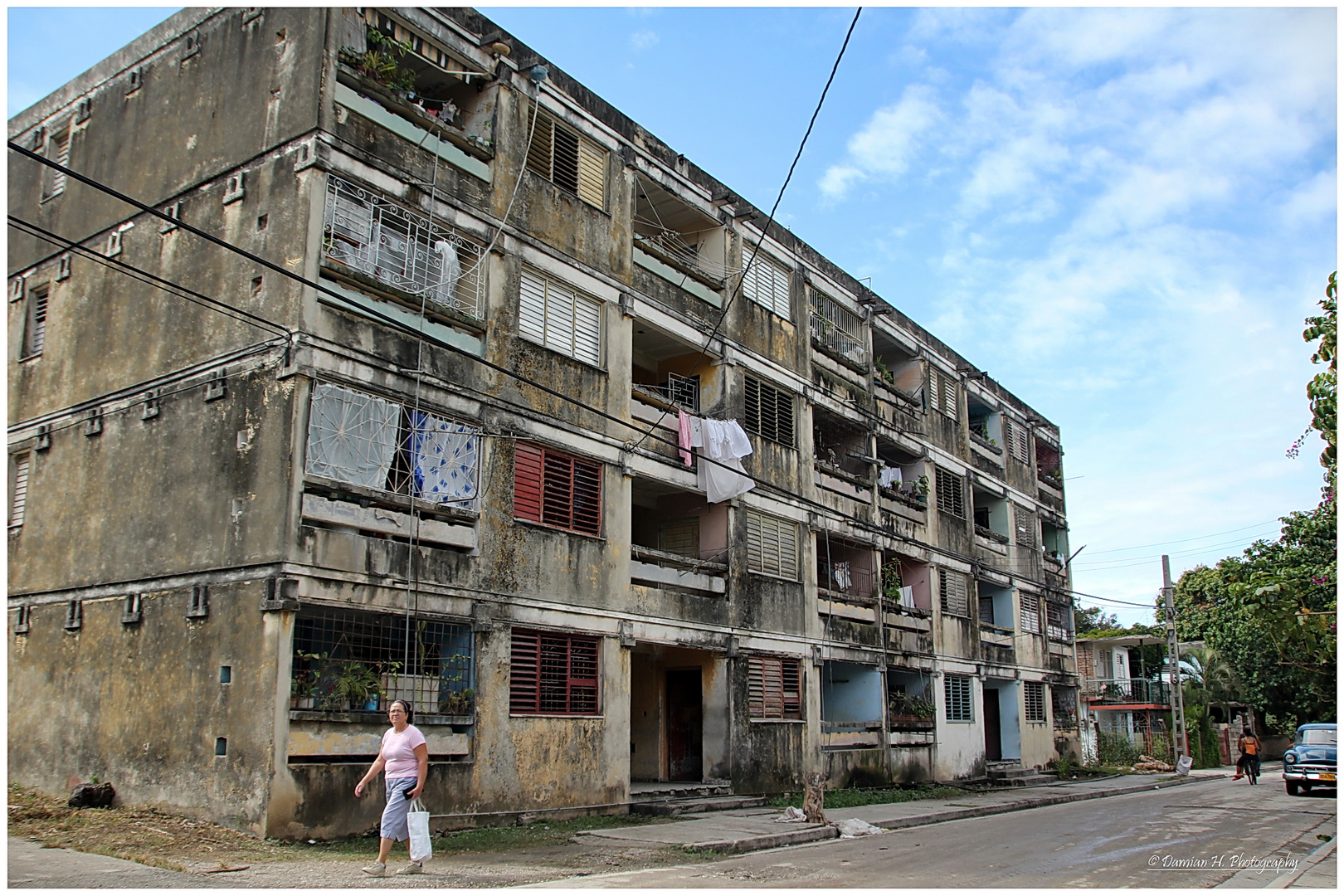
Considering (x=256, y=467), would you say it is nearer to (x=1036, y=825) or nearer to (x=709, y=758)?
(x=709, y=758)

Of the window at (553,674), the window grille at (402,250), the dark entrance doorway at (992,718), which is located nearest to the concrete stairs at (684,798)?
the window at (553,674)

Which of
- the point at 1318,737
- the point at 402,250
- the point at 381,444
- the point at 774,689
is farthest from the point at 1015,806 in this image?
the point at 402,250

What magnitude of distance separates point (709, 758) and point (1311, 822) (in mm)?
10442

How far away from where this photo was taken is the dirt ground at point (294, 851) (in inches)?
424

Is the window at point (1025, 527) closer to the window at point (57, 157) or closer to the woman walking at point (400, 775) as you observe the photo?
the window at point (57, 157)

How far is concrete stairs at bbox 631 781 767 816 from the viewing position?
59.4 feet

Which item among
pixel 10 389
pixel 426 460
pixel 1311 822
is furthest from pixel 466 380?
pixel 1311 822

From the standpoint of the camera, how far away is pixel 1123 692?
50.8m

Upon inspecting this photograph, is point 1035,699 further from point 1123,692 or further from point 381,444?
point 381,444

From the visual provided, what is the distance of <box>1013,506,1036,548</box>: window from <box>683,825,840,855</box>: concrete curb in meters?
22.9

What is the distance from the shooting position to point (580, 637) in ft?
58.2

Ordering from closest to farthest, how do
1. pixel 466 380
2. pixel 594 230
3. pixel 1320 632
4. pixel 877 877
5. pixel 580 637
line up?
pixel 877 877 < pixel 1320 632 < pixel 466 380 < pixel 580 637 < pixel 594 230

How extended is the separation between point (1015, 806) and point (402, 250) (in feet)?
55.1

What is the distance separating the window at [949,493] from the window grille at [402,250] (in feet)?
61.0
